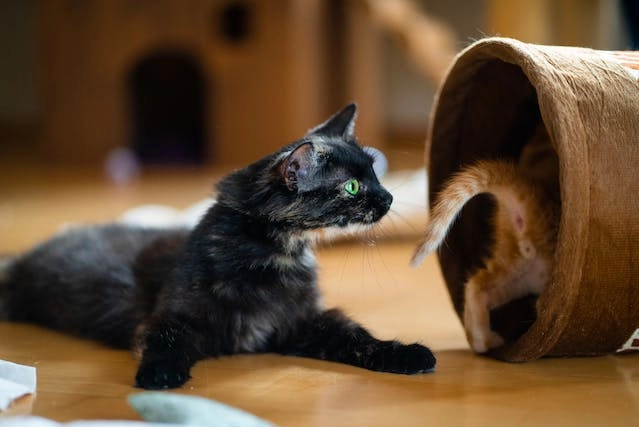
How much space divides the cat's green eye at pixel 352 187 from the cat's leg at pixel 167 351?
0.31 metres

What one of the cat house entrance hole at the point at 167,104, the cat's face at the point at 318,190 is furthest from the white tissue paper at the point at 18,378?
the cat house entrance hole at the point at 167,104

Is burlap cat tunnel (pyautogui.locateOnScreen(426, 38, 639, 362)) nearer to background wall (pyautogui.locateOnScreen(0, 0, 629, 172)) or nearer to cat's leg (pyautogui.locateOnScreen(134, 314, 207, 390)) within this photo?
cat's leg (pyautogui.locateOnScreen(134, 314, 207, 390))

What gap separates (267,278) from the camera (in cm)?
133

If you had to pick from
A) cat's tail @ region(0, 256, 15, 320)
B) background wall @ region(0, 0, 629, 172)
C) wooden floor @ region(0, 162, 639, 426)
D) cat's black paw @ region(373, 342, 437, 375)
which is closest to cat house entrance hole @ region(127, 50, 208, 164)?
background wall @ region(0, 0, 629, 172)

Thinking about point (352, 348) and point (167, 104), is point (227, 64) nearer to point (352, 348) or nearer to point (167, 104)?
point (167, 104)

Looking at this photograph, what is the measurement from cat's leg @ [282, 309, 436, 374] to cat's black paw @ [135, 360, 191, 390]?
0.26 metres

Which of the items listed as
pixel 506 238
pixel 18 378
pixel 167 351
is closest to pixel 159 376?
pixel 167 351

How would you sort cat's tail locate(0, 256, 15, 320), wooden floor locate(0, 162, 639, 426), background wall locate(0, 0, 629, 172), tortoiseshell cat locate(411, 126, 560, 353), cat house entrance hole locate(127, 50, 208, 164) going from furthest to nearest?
1. cat house entrance hole locate(127, 50, 208, 164)
2. background wall locate(0, 0, 629, 172)
3. cat's tail locate(0, 256, 15, 320)
4. tortoiseshell cat locate(411, 126, 560, 353)
5. wooden floor locate(0, 162, 639, 426)

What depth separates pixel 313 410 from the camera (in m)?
1.10

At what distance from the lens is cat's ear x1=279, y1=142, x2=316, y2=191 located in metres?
1.24

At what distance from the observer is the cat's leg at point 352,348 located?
125 centimetres

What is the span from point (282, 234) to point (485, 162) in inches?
14.0

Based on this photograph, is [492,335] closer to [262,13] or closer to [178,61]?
[262,13]

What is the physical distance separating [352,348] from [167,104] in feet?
11.5
